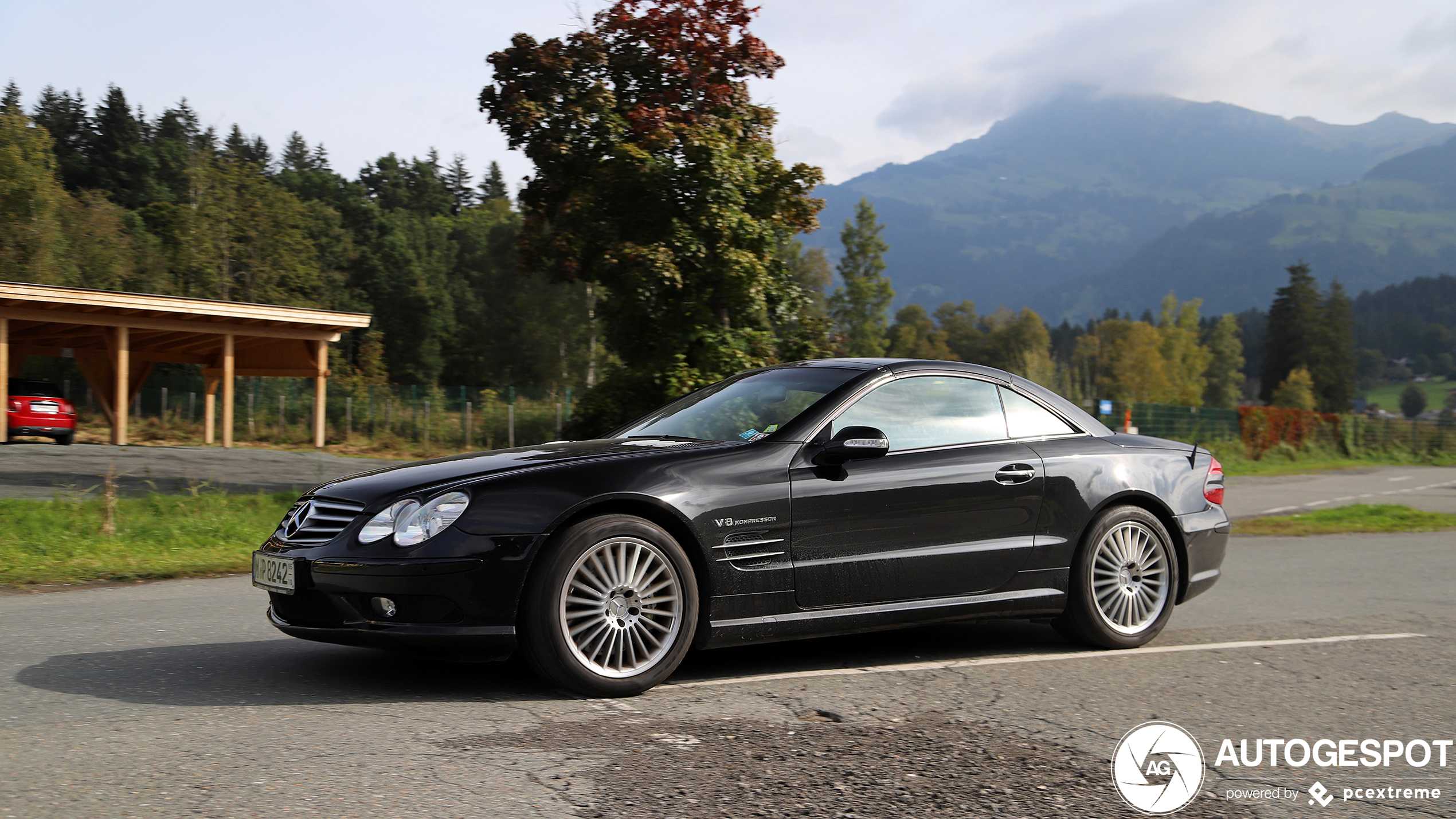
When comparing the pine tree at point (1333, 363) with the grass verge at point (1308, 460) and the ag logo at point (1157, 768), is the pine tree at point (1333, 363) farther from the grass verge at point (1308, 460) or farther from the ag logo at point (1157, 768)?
the ag logo at point (1157, 768)

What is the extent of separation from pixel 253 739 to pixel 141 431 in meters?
38.0

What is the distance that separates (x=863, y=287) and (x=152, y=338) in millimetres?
58332

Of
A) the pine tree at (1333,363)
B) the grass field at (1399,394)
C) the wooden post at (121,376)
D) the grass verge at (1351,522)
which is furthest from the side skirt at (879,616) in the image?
the grass field at (1399,394)

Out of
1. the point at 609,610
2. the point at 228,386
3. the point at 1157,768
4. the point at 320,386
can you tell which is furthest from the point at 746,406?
the point at 320,386

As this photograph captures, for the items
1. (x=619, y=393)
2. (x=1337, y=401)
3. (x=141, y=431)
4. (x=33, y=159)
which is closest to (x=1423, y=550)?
(x=619, y=393)

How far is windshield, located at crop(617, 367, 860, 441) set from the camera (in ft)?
18.5

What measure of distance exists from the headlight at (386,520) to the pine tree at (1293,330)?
118651mm

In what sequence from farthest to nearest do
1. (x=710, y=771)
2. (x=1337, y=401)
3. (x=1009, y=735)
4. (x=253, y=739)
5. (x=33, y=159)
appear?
(x=1337, y=401), (x=33, y=159), (x=1009, y=735), (x=253, y=739), (x=710, y=771)

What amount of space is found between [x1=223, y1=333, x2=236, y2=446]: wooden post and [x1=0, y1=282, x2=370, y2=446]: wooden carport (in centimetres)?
3

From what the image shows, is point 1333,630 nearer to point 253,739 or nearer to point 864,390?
point 864,390

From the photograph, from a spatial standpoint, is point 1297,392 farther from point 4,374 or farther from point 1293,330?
point 4,374

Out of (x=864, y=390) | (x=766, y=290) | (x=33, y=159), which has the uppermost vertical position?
(x=33, y=159)

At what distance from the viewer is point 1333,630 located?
7043 millimetres

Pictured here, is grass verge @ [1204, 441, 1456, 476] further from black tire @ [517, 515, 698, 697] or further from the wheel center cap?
the wheel center cap
